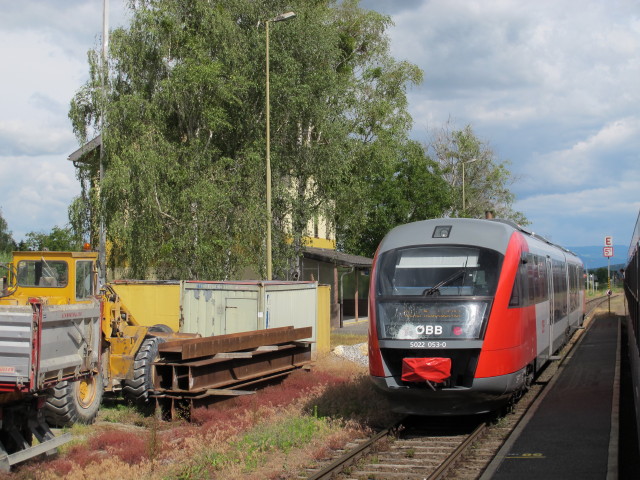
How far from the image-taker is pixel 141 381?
12.7 m

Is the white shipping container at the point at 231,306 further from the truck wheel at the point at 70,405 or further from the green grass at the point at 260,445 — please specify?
the green grass at the point at 260,445

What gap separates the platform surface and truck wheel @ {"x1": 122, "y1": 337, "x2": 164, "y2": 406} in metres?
6.20

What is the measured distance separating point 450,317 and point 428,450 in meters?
1.79

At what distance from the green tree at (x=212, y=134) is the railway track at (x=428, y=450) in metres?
14.9

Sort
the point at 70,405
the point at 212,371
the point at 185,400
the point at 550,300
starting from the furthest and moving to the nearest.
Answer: the point at 550,300 → the point at 212,371 → the point at 185,400 → the point at 70,405

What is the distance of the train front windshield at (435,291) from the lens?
10156 mm

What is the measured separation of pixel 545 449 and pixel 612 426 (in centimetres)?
161

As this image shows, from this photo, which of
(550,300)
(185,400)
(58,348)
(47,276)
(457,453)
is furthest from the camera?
(550,300)

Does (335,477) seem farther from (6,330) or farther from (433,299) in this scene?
(6,330)

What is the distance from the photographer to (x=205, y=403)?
1288cm

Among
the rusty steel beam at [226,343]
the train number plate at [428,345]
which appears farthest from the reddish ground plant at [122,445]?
the train number plate at [428,345]

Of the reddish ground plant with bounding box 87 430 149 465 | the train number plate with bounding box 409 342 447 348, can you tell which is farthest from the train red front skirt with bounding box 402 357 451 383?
the reddish ground plant with bounding box 87 430 149 465

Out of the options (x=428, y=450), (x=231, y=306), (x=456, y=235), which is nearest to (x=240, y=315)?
(x=231, y=306)

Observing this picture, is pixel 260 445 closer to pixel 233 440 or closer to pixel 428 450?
pixel 233 440
